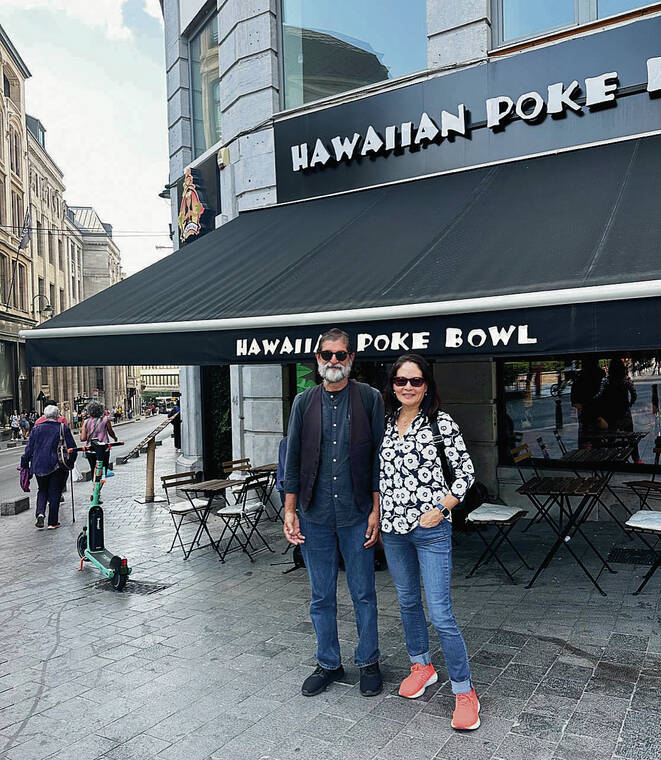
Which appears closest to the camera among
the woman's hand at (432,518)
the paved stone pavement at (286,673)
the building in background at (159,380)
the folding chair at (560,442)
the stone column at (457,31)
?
the paved stone pavement at (286,673)

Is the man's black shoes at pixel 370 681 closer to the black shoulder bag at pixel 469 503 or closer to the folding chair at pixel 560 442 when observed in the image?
the black shoulder bag at pixel 469 503

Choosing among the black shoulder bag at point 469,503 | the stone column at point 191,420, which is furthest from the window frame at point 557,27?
the stone column at point 191,420

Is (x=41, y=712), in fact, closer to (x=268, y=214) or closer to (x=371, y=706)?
(x=371, y=706)

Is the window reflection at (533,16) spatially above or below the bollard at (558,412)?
above

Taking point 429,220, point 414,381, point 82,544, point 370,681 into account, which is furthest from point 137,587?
point 429,220

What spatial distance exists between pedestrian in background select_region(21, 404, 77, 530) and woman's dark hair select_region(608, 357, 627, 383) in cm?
718

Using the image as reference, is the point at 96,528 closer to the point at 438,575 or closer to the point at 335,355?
the point at 335,355

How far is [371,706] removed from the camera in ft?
12.2

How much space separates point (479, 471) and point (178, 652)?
15.8 ft

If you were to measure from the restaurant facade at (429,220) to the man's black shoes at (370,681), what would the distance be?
6.38ft

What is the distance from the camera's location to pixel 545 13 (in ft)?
23.6

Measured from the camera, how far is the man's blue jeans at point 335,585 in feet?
12.6

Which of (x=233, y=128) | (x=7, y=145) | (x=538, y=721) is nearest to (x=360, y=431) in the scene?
(x=538, y=721)

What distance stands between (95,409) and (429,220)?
689cm
